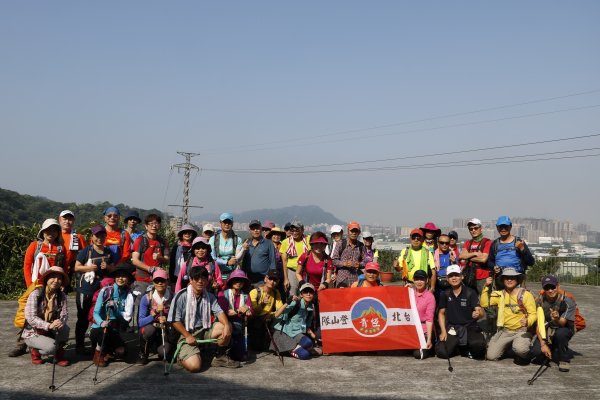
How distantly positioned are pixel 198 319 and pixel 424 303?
329 centimetres

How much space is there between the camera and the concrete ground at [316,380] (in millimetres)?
6379

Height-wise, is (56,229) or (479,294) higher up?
(56,229)

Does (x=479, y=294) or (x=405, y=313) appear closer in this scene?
(x=405, y=313)

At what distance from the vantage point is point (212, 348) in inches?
324

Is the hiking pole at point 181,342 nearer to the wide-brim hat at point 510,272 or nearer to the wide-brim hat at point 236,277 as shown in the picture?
the wide-brim hat at point 236,277

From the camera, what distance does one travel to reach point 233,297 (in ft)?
26.6

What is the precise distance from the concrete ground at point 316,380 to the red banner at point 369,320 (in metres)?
0.20

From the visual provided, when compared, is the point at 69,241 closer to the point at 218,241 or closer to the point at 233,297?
the point at 218,241

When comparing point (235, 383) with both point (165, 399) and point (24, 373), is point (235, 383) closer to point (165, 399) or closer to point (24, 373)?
point (165, 399)

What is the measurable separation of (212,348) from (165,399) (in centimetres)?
212

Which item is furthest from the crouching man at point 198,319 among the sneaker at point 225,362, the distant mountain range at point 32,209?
the distant mountain range at point 32,209

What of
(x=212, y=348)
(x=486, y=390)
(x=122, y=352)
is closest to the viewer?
(x=486, y=390)

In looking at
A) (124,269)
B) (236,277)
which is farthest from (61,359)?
(236,277)

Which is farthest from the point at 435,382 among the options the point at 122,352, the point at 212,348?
the point at 122,352
